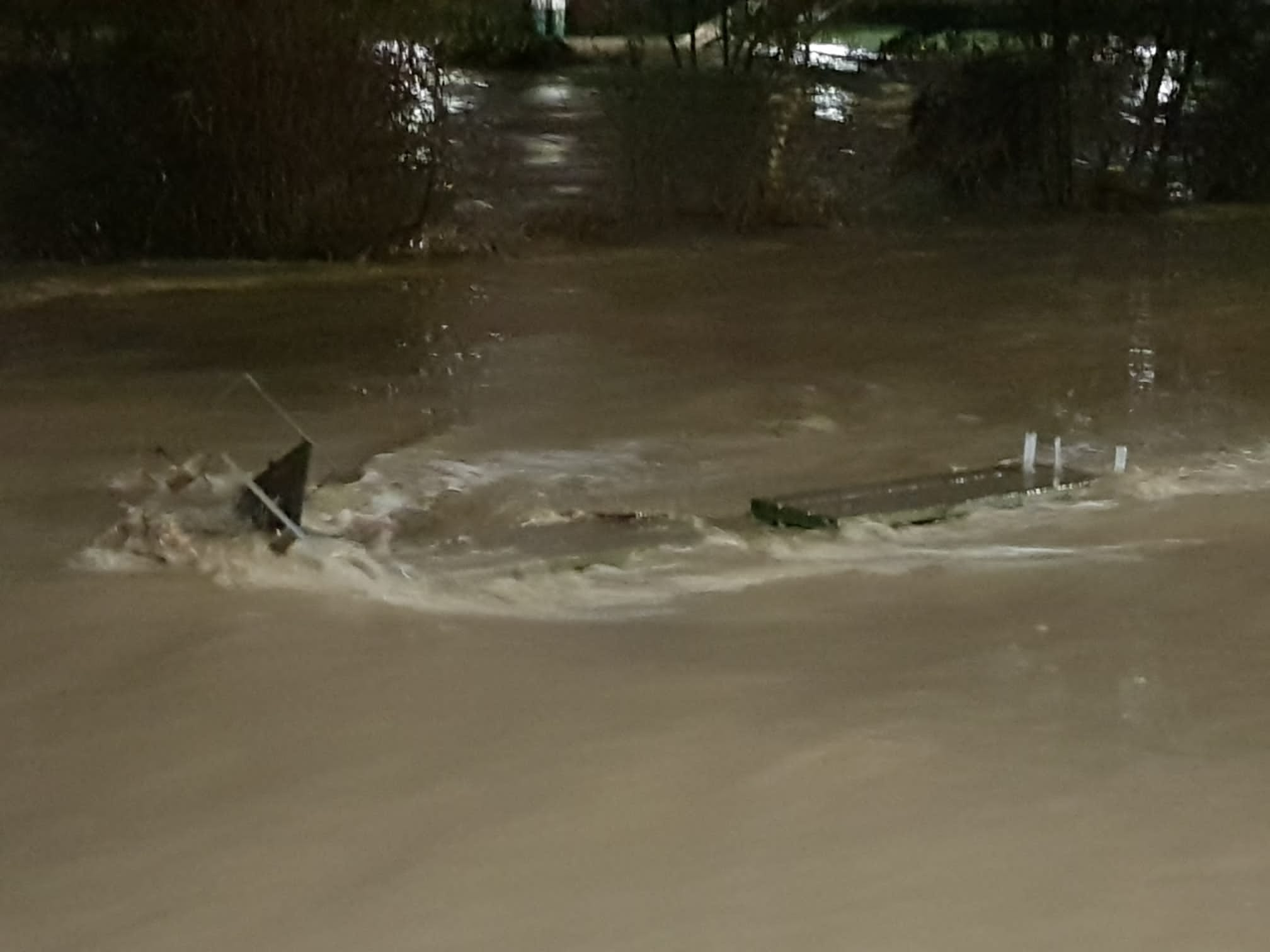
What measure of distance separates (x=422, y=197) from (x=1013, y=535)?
9178 mm

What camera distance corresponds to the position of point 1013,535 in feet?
24.3

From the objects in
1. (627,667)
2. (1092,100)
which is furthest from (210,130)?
(627,667)

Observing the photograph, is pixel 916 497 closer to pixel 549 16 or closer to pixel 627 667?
pixel 627 667

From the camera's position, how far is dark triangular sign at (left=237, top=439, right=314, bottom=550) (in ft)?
23.3

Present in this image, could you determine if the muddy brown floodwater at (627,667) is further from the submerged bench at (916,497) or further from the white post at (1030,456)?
the white post at (1030,456)

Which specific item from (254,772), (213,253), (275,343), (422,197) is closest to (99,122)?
(213,253)

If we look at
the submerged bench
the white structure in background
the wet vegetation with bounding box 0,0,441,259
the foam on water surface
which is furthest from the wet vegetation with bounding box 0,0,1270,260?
the submerged bench

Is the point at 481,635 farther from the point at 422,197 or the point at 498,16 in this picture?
the point at 498,16

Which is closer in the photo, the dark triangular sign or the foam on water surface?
the foam on water surface

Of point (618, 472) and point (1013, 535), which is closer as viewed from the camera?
point (1013, 535)

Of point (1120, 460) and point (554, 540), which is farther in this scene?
point (1120, 460)

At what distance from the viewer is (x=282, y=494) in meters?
7.25

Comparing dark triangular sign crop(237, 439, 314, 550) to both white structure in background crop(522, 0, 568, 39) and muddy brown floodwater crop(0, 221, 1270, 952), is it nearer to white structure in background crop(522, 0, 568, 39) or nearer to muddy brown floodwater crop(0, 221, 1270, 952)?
muddy brown floodwater crop(0, 221, 1270, 952)

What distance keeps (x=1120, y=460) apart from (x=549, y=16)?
12.3 metres
